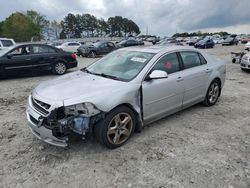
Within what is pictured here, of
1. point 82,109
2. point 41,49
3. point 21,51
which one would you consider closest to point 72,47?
point 41,49

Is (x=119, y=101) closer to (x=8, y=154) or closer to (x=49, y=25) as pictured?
(x=8, y=154)

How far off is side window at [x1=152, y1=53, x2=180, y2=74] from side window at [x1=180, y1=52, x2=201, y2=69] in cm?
25

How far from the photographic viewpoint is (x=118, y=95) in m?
3.31

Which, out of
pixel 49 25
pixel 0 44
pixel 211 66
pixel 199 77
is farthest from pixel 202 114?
pixel 49 25

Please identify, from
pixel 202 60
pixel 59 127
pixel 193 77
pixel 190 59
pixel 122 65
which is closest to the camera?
pixel 59 127

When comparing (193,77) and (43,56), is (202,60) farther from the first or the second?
(43,56)

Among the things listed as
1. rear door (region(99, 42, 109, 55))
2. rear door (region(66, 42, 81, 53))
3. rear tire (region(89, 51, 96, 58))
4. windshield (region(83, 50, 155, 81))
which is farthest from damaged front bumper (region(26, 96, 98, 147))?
rear door (region(66, 42, 81, 53))

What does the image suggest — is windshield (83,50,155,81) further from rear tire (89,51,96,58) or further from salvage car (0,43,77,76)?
rear tire (89,51,96,58)

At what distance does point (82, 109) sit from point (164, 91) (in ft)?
5.16

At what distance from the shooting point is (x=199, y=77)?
15.6 ft

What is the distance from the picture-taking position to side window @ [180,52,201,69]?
14.9ft

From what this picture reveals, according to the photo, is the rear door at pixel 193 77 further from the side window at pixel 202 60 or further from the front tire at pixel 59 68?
the front tire at pixel 59 68

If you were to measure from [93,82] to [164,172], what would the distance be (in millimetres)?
1712

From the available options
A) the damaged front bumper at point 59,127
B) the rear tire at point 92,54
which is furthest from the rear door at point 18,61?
the rear tire at point 92,54
